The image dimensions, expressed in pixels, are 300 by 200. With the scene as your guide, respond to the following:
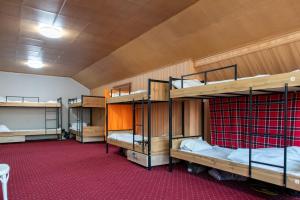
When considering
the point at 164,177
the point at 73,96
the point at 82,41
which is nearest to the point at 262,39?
the point at 164,177

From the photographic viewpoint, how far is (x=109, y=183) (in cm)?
349

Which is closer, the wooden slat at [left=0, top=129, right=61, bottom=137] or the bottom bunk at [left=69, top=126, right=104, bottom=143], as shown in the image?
the bottom bunk at [left=69, top=126, right=104, bottom=143]

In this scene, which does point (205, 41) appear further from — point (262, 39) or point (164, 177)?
point (164, 177)

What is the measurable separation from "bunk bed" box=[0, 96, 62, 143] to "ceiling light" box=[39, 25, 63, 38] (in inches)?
179

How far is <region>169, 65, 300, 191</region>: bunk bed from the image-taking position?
255 cm

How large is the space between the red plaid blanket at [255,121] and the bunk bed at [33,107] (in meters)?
6.72

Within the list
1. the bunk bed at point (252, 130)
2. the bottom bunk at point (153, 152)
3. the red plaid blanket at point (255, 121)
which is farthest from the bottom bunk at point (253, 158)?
the bottom bunk at point (153, 152)

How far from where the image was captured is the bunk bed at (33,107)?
820cm

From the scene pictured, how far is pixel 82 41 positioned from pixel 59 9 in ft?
5.48

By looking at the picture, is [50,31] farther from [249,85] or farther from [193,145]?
[249,85]

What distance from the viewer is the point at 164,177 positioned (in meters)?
3.78

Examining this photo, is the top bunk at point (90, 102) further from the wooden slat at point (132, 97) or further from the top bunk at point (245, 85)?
the top bunk at point (245, 85)

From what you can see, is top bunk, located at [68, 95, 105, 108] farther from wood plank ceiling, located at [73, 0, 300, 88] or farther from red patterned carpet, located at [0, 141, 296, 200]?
red patterned carpet, located at [0, 141, 296, 200]

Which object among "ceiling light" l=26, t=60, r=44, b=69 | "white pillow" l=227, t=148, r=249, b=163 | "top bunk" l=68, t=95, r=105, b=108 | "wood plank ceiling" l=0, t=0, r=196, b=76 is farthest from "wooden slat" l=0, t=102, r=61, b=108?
"white pillow" l=227, t=148, r=249, b=163
